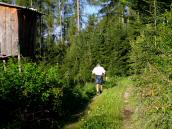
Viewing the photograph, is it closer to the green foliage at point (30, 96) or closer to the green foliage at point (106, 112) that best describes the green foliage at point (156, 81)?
the green foliage at point (106, 112)

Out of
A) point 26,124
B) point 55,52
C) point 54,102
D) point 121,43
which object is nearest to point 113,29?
point 121,43

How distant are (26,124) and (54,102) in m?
2.32

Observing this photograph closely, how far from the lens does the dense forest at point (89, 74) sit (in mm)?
10000

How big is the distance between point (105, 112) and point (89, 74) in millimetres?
11383

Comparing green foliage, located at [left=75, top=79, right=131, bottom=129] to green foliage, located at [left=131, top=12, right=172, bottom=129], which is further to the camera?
green foliage, located at [left=75, top=79, right=131, bottom=129]

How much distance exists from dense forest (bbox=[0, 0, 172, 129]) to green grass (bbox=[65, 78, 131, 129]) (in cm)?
89

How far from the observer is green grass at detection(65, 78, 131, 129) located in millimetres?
17839

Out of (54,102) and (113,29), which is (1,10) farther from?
(54,102)

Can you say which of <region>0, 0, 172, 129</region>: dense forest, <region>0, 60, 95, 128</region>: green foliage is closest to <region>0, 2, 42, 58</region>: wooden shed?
<region>0, 0, 172, 129</region>: dense forest

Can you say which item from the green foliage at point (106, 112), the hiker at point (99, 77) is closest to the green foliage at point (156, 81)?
the green foliage at point (106, 112)

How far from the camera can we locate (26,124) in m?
17.8

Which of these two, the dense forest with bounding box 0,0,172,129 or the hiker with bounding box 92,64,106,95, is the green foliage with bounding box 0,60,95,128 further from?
the hiker with bounding box 92,64,106,95

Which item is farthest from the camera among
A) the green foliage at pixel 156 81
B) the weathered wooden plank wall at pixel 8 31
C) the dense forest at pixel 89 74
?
the weathered wooden plank wall at pixel 8 31

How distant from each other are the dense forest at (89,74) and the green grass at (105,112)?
0.89 meters
